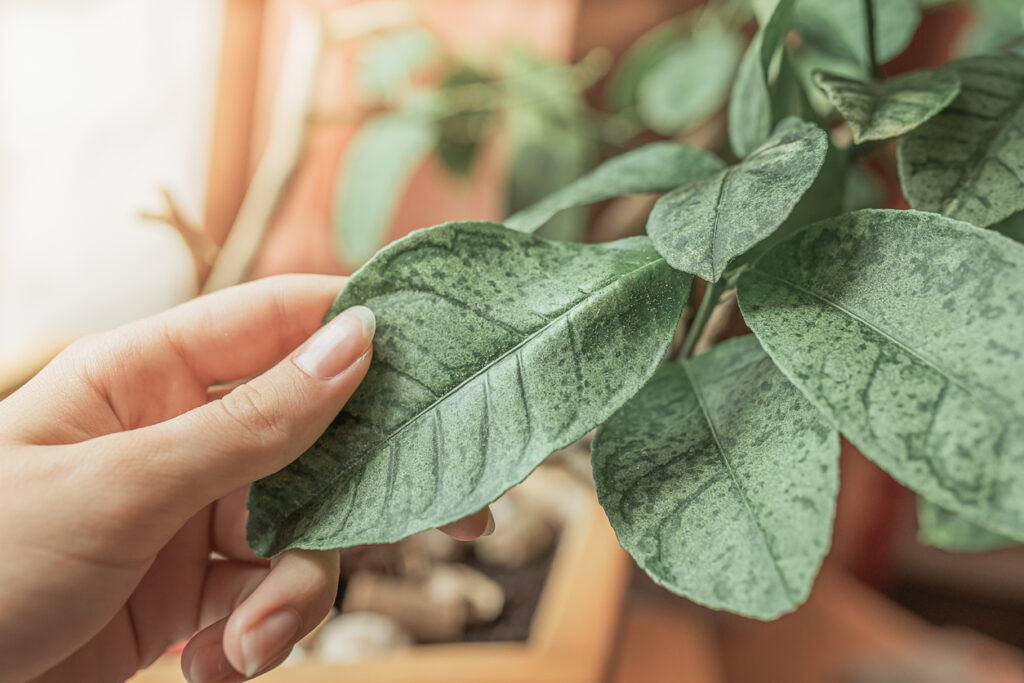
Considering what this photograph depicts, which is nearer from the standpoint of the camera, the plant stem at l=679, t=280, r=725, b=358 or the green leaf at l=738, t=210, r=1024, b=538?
the green leaf at l=738, t=210, r=1024, b=538

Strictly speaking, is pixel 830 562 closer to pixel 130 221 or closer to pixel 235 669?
pixel 235 669

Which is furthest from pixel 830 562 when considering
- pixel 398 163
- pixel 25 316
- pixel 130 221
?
pixel 25 316

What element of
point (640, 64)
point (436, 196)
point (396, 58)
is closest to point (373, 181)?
point (396, 58)

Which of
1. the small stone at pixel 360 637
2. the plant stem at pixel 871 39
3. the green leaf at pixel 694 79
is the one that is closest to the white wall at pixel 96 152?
the small stone at pixel 360 637

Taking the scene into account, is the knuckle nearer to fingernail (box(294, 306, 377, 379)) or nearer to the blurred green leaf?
fingernail (box(294, 306, 377, 379))

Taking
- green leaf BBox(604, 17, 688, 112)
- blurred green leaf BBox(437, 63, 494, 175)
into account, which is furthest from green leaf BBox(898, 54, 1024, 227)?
blurred green leaf BBox(437, 63, 494, 175)

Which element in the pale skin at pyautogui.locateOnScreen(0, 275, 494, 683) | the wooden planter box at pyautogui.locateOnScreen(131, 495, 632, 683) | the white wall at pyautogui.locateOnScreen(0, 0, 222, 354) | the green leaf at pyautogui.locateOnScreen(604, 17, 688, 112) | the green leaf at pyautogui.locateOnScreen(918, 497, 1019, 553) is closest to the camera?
the pale skin at pyautogui.locateOnScreen(0, 275, 494, 683)
